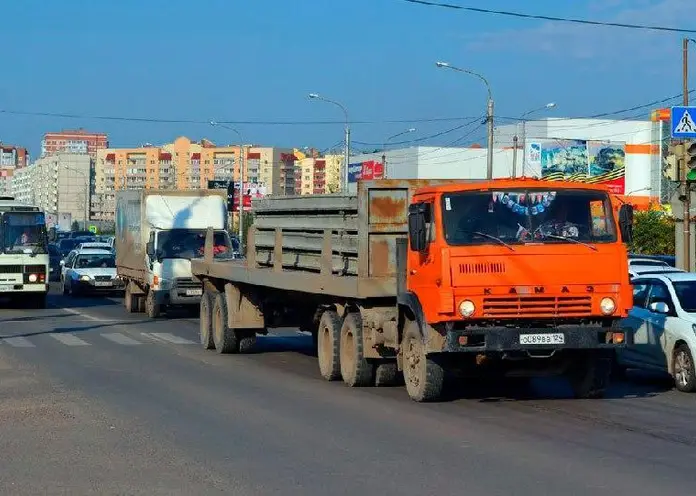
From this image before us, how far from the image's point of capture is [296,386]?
15.9 metres

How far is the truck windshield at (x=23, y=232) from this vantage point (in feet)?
109

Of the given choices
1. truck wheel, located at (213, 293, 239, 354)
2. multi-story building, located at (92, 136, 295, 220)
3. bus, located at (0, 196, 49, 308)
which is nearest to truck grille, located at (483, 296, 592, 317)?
truck wheel, located at (213, 293, 239, 354)

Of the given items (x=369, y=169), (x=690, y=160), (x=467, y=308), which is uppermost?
(x=369, y=169)

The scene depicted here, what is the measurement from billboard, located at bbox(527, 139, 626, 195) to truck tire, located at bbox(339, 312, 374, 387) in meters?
62.8

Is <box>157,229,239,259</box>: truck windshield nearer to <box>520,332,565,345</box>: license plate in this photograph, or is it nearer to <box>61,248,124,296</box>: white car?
<box>61,248,124,296</box>: white car

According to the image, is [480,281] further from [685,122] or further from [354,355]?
[685,122]

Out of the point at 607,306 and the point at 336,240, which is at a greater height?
the point at 336,240

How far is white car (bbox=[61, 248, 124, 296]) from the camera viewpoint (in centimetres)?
4081

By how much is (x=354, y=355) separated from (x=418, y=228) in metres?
2.61

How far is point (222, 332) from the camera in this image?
68.5ft

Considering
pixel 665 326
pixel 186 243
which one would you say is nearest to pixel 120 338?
pixel 186 243

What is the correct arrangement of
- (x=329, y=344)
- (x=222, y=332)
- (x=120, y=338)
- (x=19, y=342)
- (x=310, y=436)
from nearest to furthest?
(x=310, y=436)
(x=329, y=344)
(x=222, y=332)
(x=19, y=342)
(x=120, y=338)

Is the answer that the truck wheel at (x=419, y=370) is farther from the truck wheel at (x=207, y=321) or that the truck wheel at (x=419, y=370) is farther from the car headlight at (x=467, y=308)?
the truck wheel at (x=207, y=321)

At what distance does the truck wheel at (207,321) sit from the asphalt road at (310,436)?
2808mm
